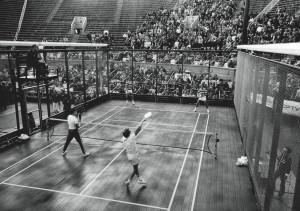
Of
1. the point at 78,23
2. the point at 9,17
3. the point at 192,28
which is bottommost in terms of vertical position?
the point at 192,28

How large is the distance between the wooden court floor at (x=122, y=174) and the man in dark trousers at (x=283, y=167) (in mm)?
2657

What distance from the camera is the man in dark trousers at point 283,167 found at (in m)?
4.41

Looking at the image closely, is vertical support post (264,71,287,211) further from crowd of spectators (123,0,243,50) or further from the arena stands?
the arena stands

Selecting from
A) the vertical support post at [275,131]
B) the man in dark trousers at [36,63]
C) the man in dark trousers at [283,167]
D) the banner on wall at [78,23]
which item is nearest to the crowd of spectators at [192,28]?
the banner on wall at [78,23]

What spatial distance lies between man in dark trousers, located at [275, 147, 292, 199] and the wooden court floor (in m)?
2.66

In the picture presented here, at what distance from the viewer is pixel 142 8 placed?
34.2 m

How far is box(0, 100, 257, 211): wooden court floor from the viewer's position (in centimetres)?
731

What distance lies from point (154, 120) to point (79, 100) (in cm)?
511

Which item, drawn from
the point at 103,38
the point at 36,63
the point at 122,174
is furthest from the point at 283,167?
the point at 103,38

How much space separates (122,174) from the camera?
347 inches

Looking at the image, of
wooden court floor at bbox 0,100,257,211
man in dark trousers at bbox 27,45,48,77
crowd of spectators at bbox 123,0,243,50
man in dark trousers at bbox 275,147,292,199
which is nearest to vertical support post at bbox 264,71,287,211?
man in dark trousers at bbox 275,147,292,199

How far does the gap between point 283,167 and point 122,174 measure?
527cm

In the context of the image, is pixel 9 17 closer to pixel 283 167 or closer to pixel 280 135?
pixel 280 135

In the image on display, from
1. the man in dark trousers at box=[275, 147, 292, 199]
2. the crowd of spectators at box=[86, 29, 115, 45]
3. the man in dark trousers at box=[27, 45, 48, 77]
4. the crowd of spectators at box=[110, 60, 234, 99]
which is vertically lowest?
the crowd of spectators at box=[110, 60, 234, 99]
